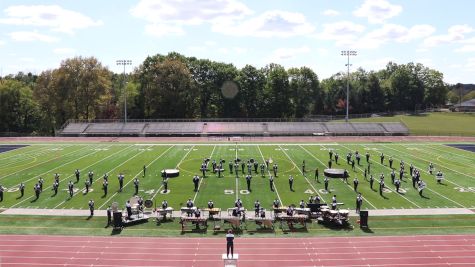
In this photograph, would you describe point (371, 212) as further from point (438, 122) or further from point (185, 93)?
point (438, 122)

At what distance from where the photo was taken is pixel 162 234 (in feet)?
67.7

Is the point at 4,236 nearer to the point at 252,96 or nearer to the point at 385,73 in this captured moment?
the point at 252,96

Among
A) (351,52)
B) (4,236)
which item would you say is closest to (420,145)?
(351,52)

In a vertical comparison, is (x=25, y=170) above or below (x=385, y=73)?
below

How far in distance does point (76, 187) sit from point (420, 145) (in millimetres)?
40484

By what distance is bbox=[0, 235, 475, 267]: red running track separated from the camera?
17203 mm

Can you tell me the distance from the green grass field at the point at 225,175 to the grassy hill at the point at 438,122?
98.1ft

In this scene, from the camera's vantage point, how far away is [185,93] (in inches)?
3081

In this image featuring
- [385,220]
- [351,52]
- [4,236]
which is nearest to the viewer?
[4,236]

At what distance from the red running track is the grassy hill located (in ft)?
199

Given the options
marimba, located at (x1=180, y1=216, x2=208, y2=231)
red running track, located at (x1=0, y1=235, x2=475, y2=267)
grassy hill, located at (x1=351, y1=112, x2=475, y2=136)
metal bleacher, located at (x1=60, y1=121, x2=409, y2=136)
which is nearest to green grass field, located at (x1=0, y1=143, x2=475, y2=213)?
marimba, located at (x1=180, y1=216, x2=208, y2=231)

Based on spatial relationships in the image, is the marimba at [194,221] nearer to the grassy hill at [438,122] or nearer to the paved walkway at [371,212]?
the paved walkway at [371,212]

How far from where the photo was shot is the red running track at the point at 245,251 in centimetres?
1720

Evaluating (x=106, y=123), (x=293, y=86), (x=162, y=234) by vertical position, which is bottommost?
(x=162, y=234)
